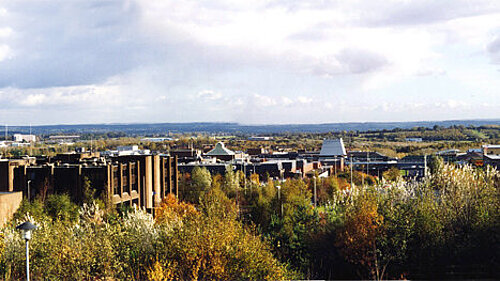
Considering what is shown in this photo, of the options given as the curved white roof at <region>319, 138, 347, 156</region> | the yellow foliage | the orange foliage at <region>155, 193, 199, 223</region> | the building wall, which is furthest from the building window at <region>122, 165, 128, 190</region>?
the curved white roof at <region>319, 138, 347, 156</region>

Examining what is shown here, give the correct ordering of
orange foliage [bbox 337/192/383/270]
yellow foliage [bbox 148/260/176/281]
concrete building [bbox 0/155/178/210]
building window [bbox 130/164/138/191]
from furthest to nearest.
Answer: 1. building window [bbox 130/164/138/191]
2. concrete building [bbox 0/155/178/210]
3. orange foliage [bbox 337/192/383/270]
4. yellow foliage [bbox 148/260/176/281]

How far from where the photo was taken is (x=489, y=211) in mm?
26984

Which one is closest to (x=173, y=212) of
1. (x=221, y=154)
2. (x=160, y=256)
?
(x=160, y=256)

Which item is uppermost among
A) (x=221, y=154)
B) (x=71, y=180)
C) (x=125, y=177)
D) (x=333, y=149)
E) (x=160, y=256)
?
(x=71, y=180)

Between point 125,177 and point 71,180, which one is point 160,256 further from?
point 125,177

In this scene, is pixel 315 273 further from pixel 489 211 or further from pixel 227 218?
pixel 489 211

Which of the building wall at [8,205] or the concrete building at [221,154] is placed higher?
the building wall at [8,205]

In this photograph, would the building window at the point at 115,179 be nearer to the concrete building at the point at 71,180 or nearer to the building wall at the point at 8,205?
the concrete building at the point at 71,180

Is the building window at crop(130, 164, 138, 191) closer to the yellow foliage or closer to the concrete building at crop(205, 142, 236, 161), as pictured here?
the yellow foliage

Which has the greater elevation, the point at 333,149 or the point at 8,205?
the point at 8,205

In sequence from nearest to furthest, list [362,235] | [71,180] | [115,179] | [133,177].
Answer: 1. [362,235]
2. [71,180]
3. [115,179]
4. [133,177]

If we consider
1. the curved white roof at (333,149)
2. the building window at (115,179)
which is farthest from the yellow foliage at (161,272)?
the curved white roof at (333,149)

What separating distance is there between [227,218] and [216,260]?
10.5 feet

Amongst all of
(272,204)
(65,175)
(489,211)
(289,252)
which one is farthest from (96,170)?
(489,211)
